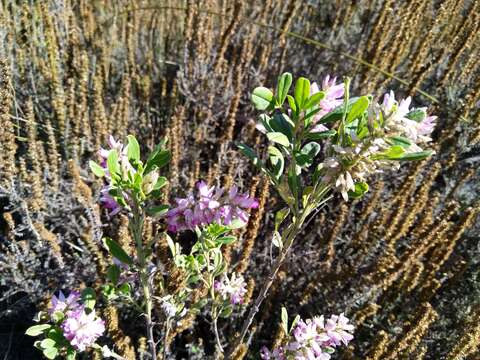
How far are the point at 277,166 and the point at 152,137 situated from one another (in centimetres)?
124

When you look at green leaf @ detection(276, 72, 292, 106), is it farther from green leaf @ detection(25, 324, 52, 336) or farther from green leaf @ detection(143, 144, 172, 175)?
green leaf @ detection(25, 324, 52, 336)

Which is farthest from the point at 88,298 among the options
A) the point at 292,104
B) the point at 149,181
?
the point at 292,104

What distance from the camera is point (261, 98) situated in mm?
852

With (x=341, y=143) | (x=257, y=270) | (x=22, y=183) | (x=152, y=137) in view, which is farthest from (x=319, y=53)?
(x=341, y=143)

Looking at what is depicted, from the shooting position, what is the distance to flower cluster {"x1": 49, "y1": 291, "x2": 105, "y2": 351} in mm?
996

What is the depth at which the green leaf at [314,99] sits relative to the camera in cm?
79

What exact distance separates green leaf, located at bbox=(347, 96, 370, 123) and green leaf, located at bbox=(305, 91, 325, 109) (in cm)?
6

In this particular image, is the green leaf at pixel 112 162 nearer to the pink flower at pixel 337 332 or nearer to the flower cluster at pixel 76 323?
the flower cluster at pixel 76 323

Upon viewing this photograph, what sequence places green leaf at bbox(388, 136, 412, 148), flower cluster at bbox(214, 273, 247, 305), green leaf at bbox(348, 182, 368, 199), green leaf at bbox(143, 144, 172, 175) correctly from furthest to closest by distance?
flower cluster at bbox(214, 273, 247, 305) < green leaf at bbox(143, 144, 172, 175) < green leaf at bbox(348, 182, 368, 199) < green leaf at bbox(388, 136, 412, 148)

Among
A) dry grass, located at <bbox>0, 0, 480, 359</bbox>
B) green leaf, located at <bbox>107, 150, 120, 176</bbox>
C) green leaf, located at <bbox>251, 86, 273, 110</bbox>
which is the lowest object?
dry grass, located at <bbox>0, 0, 480, 359</bbox>

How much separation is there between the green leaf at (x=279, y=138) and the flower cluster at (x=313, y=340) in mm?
540

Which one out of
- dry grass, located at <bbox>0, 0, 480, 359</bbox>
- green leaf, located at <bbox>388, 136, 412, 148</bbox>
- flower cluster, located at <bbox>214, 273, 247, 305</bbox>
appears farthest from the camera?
dry grass, located at <bbox>0, 0, 480, 359</bbox>

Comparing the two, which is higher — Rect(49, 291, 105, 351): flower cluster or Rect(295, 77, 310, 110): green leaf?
Rect(295, 77, 310, 110): green leaf

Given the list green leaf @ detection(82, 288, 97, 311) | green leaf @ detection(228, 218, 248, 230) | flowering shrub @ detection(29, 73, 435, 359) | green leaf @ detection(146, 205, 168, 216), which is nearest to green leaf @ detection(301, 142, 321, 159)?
flowering shrub @ detection(29, 73, 435, 359)
